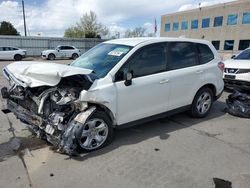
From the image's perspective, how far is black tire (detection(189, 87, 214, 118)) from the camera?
17.2 ft

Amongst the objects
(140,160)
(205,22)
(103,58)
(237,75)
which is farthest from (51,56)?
(205,22)

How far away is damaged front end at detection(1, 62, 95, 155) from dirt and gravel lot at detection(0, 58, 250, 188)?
329 mm

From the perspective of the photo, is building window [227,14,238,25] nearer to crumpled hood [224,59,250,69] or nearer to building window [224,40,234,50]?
building window [224,40,234,50]

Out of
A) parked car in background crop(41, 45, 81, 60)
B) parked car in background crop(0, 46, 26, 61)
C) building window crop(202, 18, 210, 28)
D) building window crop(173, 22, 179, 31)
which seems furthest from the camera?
building window crop(173, 22, 179, 31)

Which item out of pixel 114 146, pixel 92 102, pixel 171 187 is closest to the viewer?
pixel 171 187

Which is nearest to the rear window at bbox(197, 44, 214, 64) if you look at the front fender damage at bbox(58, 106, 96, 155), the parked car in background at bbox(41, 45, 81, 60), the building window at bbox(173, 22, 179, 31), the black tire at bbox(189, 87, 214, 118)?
the black tire at bbox(189, 87, 214, 118)

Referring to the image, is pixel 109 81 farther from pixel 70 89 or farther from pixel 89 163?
pixel 89 163

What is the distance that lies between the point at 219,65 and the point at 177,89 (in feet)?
5.13

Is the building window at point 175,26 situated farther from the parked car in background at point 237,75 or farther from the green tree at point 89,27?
the parked car in background at point 237,75

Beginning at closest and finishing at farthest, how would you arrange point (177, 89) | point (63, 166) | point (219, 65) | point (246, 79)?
point (63, 166) < point (177, 89) < point (219, 65) < point (246, 79)

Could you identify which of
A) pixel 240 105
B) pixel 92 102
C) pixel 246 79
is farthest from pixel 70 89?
pixel 246 79

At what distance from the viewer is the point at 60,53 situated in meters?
26.2

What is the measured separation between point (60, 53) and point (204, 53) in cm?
2297

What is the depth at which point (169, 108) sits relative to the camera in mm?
4676
